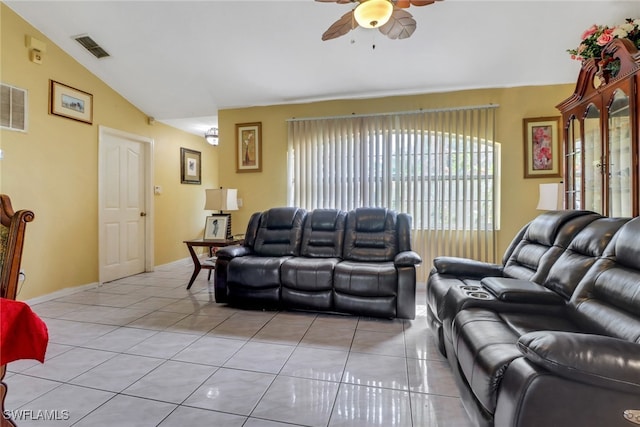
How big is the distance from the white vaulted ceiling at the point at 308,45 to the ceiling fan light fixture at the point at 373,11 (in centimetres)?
115

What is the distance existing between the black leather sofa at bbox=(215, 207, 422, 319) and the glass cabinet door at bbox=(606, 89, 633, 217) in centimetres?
148

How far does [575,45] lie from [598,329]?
2995 millimetres

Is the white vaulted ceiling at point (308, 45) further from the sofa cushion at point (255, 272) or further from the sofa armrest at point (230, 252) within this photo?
the sofa cushion at point (255, 272)

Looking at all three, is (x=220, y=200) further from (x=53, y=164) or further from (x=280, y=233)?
(x=53, y=164)

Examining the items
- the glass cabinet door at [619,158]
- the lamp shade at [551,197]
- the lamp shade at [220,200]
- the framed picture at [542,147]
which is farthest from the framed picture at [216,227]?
the glass cabinet door at [619,158]

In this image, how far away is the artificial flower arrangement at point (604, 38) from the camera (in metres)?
2.20

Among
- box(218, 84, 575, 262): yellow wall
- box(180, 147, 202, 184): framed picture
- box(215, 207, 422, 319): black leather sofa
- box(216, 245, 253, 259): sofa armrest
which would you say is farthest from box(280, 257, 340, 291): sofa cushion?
box(180, 147, 202, 184): framed picture

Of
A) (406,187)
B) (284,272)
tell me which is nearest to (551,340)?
(284,272)

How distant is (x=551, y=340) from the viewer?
3.29ft

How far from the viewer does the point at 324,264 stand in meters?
3.08

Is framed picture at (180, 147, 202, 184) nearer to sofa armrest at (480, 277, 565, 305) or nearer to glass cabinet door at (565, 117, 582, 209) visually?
sofa armrest at (480, 277, 565, 305)

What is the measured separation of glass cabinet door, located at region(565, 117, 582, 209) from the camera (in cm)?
271

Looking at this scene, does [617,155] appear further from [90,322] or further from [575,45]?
[90,322]

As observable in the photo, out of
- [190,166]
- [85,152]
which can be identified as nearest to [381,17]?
[85,152]
